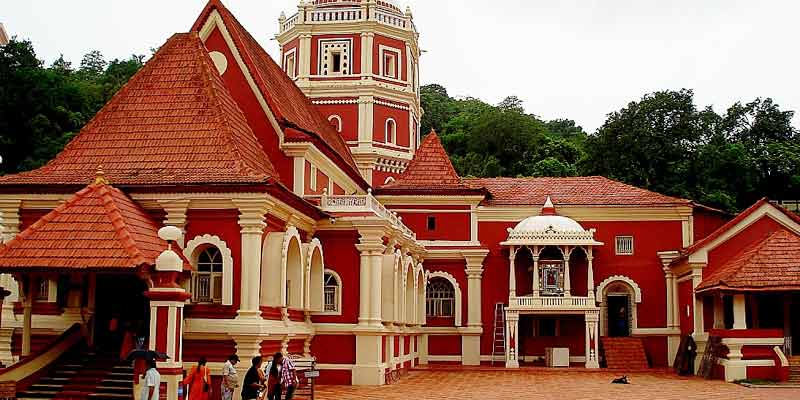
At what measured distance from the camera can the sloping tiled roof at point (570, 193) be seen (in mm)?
33219

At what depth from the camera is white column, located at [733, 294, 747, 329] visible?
26.2 m

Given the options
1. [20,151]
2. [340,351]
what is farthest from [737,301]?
[20,151]

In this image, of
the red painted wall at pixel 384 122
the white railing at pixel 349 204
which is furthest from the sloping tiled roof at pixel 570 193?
the white railing at pixel 349 204

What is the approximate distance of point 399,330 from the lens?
26.2 meters

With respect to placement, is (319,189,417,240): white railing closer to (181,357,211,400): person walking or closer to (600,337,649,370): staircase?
(181,357,211,400): person walking

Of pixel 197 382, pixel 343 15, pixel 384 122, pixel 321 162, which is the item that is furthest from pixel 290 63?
pixel 197 382

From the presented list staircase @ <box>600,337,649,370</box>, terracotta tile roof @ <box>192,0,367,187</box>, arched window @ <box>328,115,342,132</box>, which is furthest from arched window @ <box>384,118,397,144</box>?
staircase @ <box>600,337,649,370</box>

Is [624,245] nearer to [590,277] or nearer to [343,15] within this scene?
[590,277]

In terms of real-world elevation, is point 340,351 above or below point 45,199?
below

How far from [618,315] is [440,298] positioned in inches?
242

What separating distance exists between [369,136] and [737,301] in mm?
14779

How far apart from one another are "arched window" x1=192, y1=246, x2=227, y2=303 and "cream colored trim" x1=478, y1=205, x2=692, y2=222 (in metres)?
15.0

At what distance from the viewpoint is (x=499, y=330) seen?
3278 centimetres

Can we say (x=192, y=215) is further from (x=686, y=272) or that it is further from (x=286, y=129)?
(x=686, y=272)
